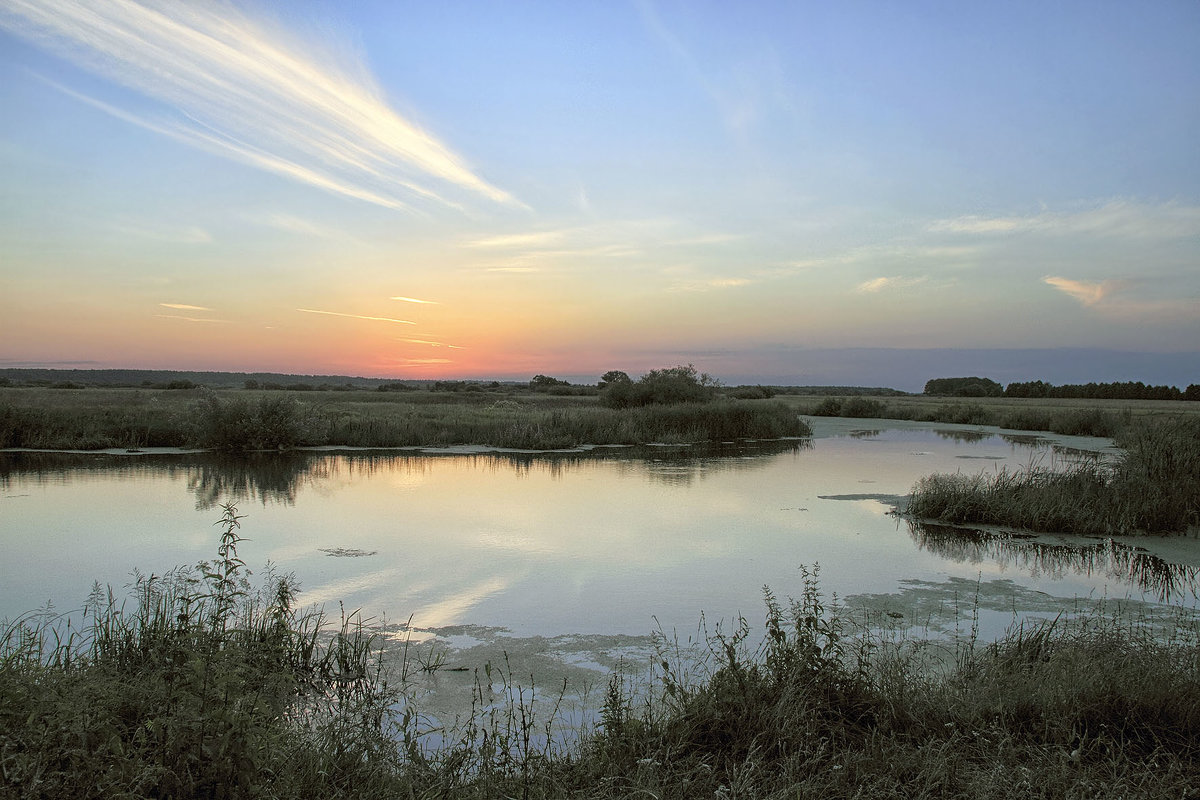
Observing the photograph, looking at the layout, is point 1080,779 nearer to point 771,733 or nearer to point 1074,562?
point 771,733

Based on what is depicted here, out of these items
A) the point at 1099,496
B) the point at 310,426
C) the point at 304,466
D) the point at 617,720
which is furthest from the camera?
the point at 310,426

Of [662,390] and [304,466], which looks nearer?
[304,466]

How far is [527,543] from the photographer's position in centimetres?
891

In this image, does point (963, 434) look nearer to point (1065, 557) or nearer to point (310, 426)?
point (1065, 557)

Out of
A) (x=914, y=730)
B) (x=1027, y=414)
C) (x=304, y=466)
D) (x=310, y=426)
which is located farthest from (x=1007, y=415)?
Result: (x=914, y=730)

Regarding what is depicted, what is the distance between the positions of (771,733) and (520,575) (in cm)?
414

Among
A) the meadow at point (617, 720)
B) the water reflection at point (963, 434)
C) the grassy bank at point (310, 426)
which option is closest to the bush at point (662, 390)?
the grassy bank at point (310, 426)

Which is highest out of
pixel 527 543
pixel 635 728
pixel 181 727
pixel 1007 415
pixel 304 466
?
pixel 1007 415

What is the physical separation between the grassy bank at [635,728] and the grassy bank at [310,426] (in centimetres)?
1421

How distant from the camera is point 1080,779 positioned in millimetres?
3094

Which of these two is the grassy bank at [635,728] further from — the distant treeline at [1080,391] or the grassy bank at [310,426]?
the distant treeline at [1080,391]

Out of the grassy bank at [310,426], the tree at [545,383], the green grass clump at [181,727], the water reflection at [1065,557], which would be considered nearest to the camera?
the green grass clump at [181,727]

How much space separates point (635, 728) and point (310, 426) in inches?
692

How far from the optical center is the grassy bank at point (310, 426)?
695 inches
